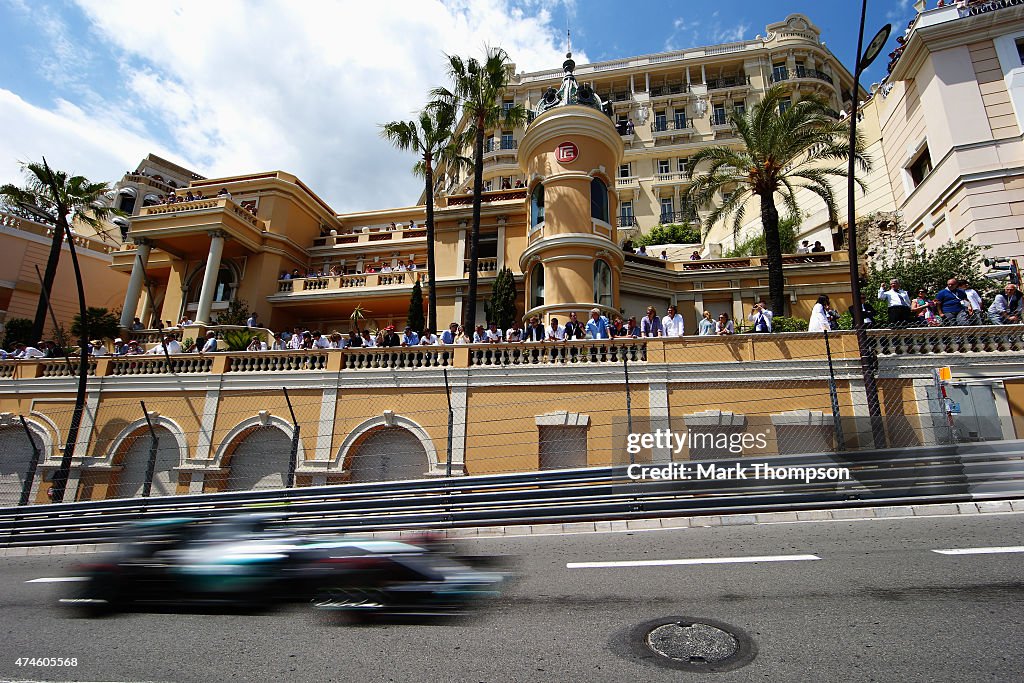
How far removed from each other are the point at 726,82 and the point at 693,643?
62.7 m

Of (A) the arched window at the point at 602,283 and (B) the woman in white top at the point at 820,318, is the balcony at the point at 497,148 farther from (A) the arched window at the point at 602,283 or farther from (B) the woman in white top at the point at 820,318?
(B) the woman in white top at the point at 820,318

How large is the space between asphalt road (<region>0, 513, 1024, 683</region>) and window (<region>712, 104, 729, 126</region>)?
2132 inches

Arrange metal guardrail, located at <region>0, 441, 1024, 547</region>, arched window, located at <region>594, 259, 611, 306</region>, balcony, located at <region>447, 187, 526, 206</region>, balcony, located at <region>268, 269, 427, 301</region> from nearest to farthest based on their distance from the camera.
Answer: metal guardrail, located at <region>0, 441, 1024, 547</region> < arched window, located at <region>594, 259, 611, 306</region> < balcony, located at <region>268, 269, 427, 301</region> < balcony, located at <region>447, 187, 526, 206</region>

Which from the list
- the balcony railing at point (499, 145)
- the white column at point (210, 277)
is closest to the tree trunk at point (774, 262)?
the white column at point (210, 277)

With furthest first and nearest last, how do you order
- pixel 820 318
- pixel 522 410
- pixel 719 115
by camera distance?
pixel 719 115
pixel 522 410
pixel 820 318

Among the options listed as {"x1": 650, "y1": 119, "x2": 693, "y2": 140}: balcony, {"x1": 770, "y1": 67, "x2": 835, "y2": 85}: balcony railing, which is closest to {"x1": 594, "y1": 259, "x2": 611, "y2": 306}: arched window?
{"x1": 650, "y1": 119, "x2": 693, "y2": 140}: balcony

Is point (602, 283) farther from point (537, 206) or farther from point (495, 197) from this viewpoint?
point (495, 197)

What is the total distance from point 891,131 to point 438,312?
2424cm

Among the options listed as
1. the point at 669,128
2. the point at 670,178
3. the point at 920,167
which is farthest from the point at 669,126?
the point at 920,167

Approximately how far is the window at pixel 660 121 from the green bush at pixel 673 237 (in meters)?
20.5

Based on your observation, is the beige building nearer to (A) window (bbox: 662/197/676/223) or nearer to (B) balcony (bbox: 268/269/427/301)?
(B) balcony (bbox: 268/269/427/301)

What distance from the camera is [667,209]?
166 ft

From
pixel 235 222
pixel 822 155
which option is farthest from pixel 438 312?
pixel 822 155

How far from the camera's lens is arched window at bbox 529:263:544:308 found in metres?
22.2
